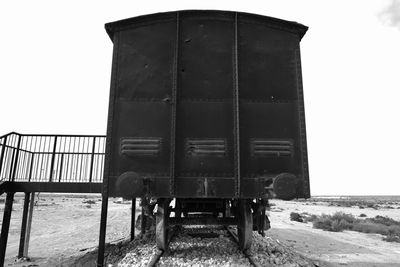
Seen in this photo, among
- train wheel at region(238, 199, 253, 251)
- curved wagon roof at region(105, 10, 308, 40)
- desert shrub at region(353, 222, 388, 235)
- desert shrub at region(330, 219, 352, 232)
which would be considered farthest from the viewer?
desert shrub at region(330, 219, 352, 232)

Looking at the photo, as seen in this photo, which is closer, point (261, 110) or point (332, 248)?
point (261, 110)

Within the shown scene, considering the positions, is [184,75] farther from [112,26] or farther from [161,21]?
[112,26]

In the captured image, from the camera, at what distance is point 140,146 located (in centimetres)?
599

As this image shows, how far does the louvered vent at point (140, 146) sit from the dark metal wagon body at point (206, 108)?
20 mm

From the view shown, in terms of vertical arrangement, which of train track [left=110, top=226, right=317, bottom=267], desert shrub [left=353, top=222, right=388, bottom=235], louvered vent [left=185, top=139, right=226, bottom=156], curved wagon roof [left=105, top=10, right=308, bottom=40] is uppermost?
curved wagon roof [left=105, top=10, right=308, bottom=40]

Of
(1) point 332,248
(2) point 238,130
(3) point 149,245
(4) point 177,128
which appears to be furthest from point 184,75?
(1) point 332,248

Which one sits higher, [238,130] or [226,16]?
[226,16]

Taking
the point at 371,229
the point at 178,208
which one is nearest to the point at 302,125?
the point at 178,208

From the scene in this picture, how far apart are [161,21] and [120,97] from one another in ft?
6.46

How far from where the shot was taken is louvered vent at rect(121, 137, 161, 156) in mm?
5953

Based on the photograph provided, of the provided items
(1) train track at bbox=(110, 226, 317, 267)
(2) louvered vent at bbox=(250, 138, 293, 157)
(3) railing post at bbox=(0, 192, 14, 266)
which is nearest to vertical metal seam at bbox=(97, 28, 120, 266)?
(1) train track at bbox=(110, 226, 317, 267)

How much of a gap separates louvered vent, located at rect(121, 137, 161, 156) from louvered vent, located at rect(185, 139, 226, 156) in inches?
24.7

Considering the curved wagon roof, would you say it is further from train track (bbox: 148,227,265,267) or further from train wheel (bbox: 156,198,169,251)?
train track (bbox: 148,227,265,267)

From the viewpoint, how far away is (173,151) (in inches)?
233
